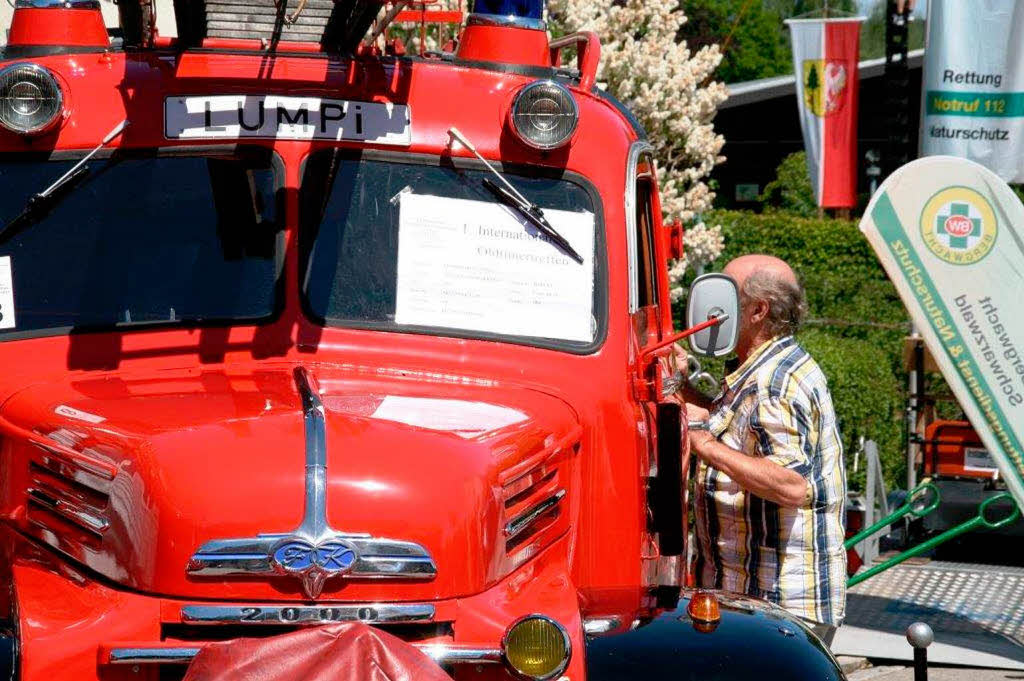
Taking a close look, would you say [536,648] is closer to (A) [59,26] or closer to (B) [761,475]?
(B) [761,475]

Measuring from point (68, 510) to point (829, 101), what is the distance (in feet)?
52.8

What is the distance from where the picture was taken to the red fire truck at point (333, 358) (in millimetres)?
3252

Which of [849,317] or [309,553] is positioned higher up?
[309,553]

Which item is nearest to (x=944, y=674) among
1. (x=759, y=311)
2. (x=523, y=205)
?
(x=759, y=311)

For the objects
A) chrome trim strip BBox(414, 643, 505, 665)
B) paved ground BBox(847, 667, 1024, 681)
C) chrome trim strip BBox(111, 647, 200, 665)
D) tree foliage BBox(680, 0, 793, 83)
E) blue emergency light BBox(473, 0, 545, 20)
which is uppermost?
blue emergency light BBox(473, 0, 545, 20)

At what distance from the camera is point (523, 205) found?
4477 millimetres

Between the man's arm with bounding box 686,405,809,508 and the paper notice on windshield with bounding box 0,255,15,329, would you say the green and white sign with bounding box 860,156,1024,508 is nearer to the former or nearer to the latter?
the man's arm with bounding box 686,405,809,508

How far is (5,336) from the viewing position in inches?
167

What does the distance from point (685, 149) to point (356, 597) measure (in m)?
11.4

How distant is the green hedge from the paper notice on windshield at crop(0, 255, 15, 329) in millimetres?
10968

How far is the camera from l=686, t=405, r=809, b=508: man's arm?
5.13 m

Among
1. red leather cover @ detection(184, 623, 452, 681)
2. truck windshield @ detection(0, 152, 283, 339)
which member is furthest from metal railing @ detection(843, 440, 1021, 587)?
red leather cover @ detection(184, 623, 452, 681)

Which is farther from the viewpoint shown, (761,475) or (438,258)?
(761,475)

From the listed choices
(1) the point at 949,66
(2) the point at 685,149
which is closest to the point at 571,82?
(1) the point at 949,66
